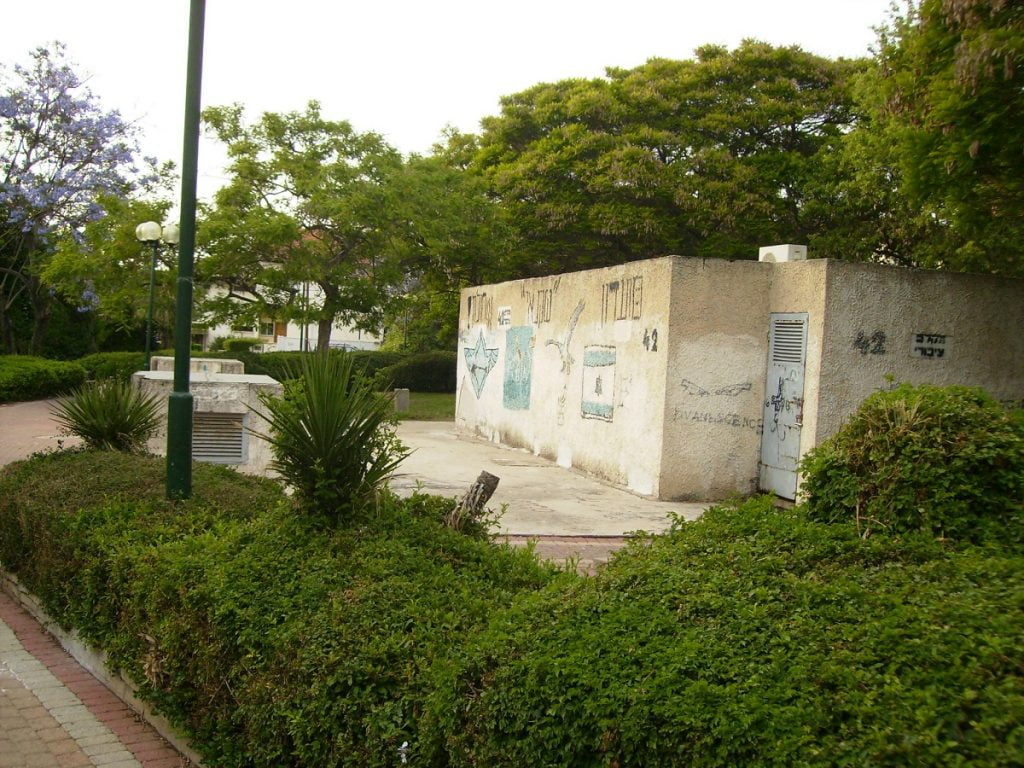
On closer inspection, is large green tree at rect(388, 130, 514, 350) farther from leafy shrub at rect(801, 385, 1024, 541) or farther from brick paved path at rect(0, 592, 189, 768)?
leafy shrub at rect(801, 385, 1024, 541)

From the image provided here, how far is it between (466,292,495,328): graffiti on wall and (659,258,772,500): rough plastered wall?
672cm

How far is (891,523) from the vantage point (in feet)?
13.7

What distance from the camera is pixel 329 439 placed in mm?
5266

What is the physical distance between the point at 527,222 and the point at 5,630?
21.2 metres

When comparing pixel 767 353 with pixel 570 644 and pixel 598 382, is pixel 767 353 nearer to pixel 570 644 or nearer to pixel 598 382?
pixel 598 382

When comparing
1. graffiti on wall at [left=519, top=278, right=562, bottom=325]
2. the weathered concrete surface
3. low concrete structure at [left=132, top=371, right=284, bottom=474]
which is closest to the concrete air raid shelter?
the weathered concrete surface

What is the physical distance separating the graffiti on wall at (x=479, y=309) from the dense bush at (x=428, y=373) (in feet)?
37.4

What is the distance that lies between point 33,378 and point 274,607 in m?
25.2

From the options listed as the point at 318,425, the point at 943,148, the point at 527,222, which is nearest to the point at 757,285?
the point at 943,148

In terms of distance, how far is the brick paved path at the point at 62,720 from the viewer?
4.76 metres

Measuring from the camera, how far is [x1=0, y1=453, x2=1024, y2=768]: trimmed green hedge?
8.65ft

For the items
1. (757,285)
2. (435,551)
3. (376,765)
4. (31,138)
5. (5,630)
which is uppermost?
(31,138)

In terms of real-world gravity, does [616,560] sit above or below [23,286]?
below

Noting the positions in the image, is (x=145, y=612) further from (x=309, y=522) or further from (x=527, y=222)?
(x=527, y=222)
